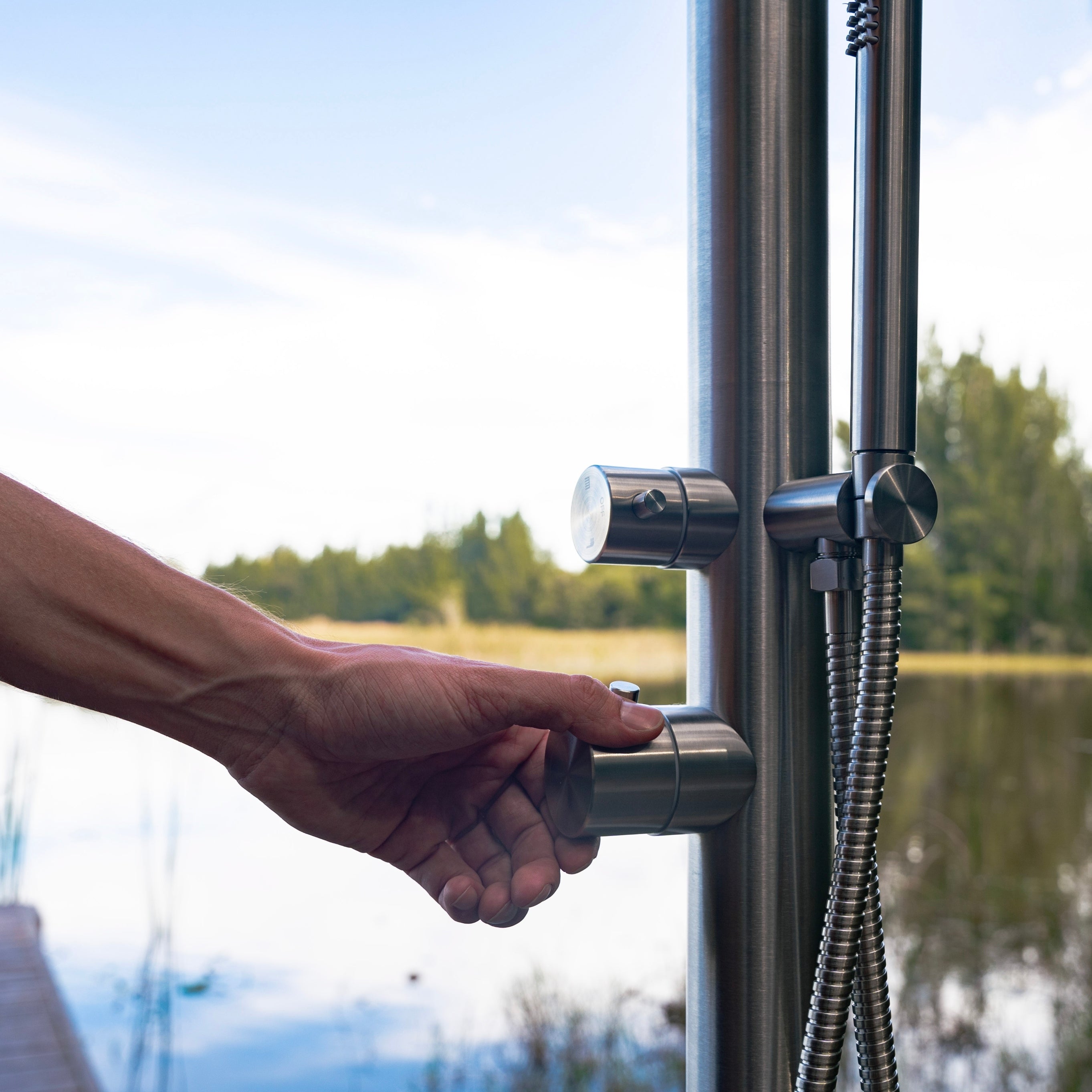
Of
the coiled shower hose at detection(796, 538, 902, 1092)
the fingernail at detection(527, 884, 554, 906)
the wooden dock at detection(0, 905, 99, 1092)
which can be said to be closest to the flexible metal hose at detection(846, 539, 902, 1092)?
the coiled shower hose at detection(796, 538, 902, 1092)

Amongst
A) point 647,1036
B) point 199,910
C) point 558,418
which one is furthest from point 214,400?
point 647,1036

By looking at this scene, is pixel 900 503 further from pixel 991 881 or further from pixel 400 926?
pixel 991 881

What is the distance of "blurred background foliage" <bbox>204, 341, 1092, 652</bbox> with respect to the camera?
256 cm

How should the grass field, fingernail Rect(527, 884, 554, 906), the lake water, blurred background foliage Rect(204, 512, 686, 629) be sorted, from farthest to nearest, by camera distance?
1. blurred background foliage Rect(204, 512, 686, 629)
2. the grass field
3. the lake water
4. fingernail Rect(527, 884, 554, 906)

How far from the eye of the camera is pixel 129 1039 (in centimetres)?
202

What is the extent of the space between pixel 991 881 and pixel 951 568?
903mm

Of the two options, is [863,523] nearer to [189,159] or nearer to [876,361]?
[876,361]

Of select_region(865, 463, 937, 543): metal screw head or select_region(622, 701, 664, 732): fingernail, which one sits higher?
select_region(865, 463, 937, 543): metal screw head

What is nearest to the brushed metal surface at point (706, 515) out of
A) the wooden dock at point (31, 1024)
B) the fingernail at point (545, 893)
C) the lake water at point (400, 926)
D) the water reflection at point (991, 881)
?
the fingernail at point (545, 893)

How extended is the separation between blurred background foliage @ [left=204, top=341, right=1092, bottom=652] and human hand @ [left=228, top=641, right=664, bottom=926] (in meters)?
1.87

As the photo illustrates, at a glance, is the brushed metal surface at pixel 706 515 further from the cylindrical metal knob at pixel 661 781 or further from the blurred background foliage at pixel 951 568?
the blurred background foliage at pixel 951 568

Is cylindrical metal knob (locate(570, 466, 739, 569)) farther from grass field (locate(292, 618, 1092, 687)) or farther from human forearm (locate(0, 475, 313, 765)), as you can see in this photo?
grass field (locate(292, 618, 1092, 687))

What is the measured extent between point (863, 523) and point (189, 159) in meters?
2.81

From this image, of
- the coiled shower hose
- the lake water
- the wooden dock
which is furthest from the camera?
the lake water
